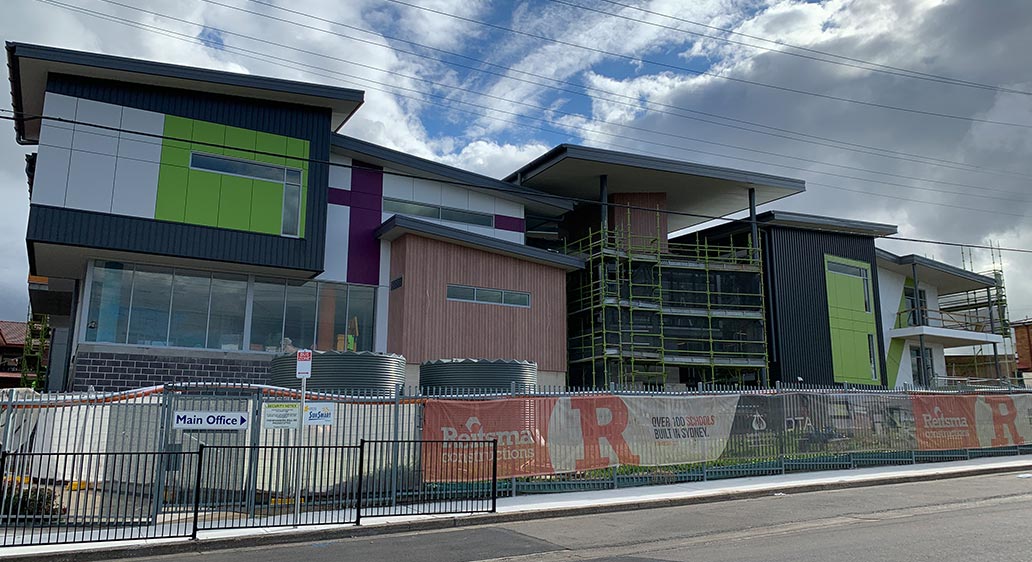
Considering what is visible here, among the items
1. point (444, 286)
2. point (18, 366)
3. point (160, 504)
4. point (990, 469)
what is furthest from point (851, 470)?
point (18, 366)

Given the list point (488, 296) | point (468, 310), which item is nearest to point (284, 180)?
point (468, 310)

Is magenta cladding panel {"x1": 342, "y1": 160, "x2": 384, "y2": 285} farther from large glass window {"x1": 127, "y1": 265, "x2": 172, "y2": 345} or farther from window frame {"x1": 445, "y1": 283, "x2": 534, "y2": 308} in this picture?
large glass window {"x1": 127, "y1": 265, "x2": 172, "y2": 345}

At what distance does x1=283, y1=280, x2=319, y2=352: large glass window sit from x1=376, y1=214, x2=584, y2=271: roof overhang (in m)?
3.27

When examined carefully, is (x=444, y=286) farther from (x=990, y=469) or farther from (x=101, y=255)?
(x=990, y=469)

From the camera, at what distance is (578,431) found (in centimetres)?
1656

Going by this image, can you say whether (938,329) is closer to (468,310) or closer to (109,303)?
(468,310)

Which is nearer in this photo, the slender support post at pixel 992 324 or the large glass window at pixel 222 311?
the large glass window at pixel 222 311

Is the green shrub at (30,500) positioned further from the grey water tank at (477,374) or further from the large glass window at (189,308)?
the large glass window at (189,308)

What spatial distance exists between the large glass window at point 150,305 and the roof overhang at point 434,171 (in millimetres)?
7353

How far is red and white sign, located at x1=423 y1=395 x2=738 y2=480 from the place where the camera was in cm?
1534

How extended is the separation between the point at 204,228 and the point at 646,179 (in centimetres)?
1862

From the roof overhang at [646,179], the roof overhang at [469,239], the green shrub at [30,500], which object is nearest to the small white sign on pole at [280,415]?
the green shrub at [30,500]

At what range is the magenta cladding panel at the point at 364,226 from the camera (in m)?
27.6

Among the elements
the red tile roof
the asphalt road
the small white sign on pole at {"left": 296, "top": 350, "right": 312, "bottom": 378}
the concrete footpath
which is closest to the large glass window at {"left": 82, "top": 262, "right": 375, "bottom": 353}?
the small white sign on pole at {"left": 296, "top": 350, "right": 312, "bottom": 378}
